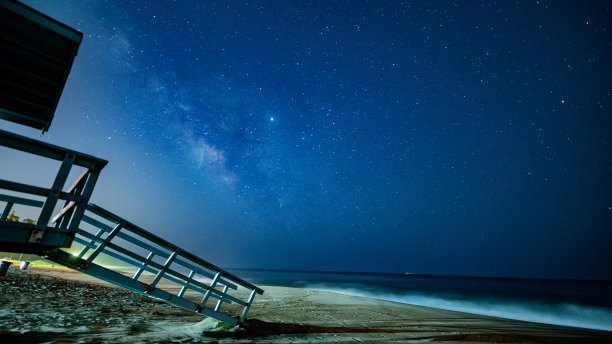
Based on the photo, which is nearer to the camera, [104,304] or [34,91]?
[34,91]

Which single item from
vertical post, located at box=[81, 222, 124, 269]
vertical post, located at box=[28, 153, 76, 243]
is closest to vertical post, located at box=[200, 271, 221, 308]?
vertical post, located at box=[81, 222, 124, 269]

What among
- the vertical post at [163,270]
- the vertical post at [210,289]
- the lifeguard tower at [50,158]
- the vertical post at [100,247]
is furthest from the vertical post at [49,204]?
the vertical post at [210,289]

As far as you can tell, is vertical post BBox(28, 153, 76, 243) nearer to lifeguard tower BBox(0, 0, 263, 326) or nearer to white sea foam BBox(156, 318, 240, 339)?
lifeguard tower BBox(0, 0, 263, 326)

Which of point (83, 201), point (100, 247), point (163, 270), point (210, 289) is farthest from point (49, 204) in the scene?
point (210, 289)

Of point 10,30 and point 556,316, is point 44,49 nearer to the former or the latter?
point 10,30

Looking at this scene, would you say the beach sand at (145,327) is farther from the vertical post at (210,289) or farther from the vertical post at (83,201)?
the vertical post at (83,201)

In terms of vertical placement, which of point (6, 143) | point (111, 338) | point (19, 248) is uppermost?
point (6, 143)

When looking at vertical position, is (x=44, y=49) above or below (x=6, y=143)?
above

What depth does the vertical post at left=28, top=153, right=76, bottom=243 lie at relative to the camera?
338cm

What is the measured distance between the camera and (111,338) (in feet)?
19.2

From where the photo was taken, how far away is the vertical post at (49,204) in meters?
3.38

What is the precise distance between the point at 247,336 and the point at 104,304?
7.09 metres

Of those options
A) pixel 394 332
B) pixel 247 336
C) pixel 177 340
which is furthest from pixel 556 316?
pixel 177 340

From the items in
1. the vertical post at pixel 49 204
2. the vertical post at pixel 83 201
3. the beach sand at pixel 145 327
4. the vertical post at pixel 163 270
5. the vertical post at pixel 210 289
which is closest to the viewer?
the vertical post at pixel 49 204
